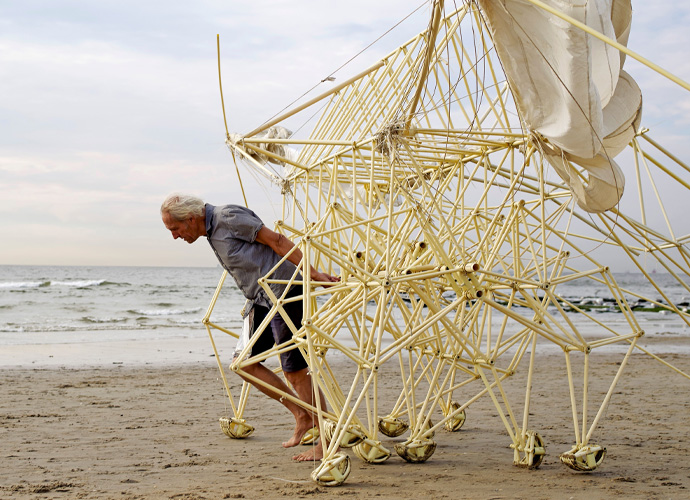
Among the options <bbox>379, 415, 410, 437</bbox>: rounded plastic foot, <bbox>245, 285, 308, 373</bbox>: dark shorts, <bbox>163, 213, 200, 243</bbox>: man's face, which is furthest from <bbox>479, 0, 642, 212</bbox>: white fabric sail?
<bbox>379, 415, 410, 437</bbox>: rounded plastic foot

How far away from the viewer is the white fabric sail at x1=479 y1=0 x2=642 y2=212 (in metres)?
3.42

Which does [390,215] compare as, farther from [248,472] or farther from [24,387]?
[24,387]

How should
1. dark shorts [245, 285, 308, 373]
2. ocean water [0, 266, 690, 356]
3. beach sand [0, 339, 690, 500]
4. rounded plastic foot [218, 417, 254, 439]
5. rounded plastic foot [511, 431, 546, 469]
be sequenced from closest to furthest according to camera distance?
1. beach sand [0, 339, 690, 500]
2. rounded plastic foot [511, 431, 546, 469]
3. dark shorts [245, 285, 308, 373]
4. rounded plastic foot [218, 417, 254, 439]
5. ocean water [0, 266, 690, 356]

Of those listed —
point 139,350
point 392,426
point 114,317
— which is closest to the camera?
point 392,426

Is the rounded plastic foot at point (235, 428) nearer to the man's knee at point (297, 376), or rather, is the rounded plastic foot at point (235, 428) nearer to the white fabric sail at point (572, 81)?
the man's knee at point (297, 376)

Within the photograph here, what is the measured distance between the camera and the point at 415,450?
4711 millimetres

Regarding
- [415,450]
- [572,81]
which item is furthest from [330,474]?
[572,81]

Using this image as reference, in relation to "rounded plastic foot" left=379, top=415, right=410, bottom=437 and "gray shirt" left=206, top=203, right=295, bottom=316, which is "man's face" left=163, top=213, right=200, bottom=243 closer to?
"gray shirt" left=206, top=203, right=295, bottom=316

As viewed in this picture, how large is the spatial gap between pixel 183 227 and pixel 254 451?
179cm

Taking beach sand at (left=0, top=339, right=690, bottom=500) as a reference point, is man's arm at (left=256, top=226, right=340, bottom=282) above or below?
above

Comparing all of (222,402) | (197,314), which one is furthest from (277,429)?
(197,314)

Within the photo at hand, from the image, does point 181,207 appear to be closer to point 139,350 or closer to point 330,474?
point 330,474

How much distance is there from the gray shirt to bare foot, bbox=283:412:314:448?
3.63ft

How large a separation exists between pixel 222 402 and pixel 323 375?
11.1 feet
